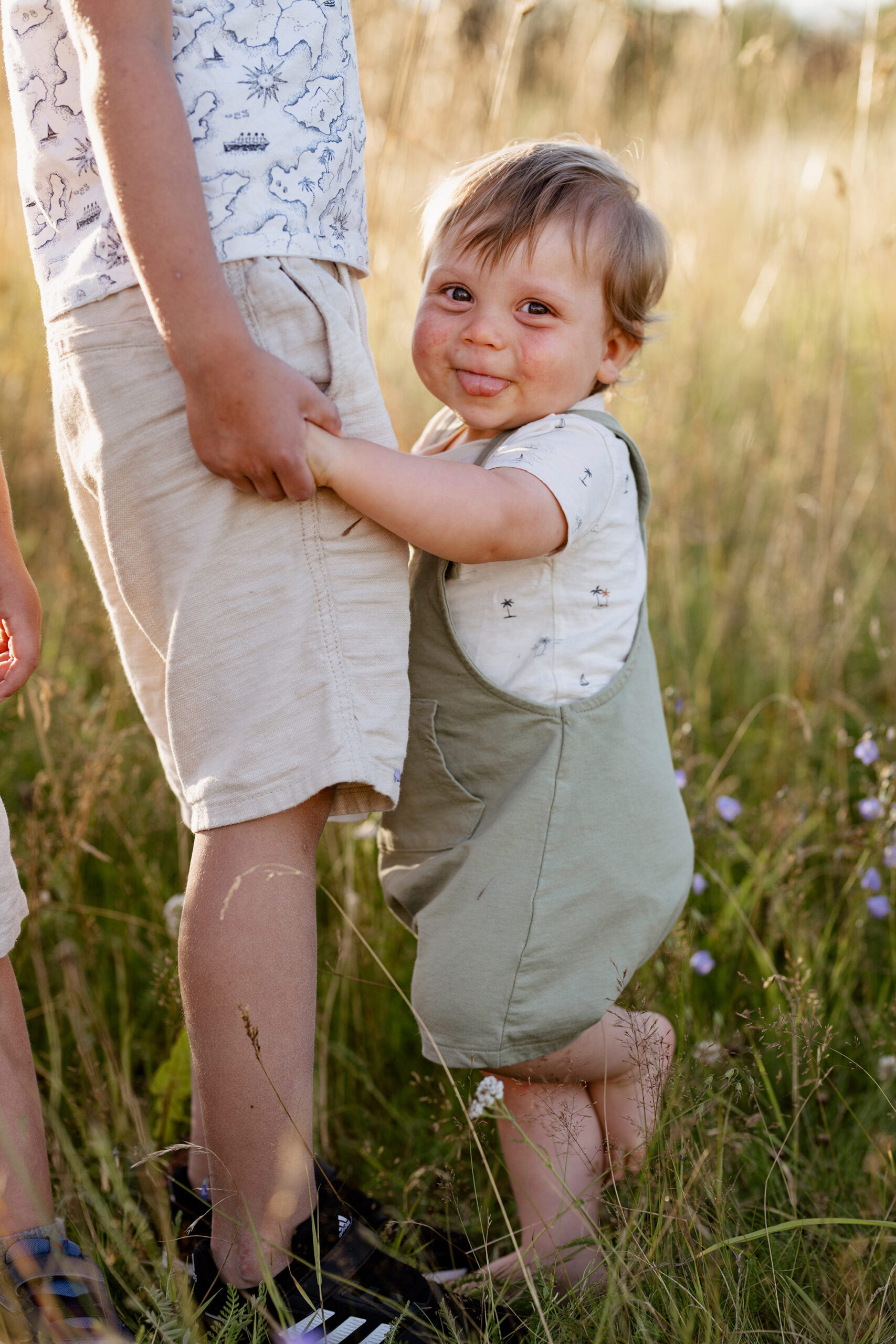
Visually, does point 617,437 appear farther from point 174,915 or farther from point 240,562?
point 174,915

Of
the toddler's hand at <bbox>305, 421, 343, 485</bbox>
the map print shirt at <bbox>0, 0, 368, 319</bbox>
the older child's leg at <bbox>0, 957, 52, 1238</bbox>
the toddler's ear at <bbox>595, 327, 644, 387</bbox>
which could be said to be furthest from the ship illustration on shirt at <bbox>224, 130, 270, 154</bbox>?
the older child's leg at <bbox>0, 957, 52, 1238</bbox>

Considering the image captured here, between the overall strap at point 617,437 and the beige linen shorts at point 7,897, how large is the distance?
0.70 m

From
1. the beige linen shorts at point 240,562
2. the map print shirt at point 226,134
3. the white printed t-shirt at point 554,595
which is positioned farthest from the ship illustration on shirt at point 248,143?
the white printed t-shirt at point 554,595

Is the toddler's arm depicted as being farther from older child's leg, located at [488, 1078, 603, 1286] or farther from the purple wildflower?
the purple wildflower

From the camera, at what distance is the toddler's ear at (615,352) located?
1.51 meters

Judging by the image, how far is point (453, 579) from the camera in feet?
4.59

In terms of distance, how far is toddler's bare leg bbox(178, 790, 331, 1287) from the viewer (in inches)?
47.8

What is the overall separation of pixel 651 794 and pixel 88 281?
90 cm

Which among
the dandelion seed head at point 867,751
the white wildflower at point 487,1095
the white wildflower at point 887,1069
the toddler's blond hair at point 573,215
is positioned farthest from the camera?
the dandelion seed head at point 867,751

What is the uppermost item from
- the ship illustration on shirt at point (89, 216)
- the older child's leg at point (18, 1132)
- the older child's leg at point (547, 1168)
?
the ship illustration on shirt at point (89, 216)

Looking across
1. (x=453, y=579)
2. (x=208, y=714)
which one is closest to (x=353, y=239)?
(x=453, y=579)

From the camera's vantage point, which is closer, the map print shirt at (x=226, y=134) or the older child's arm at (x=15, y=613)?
the map print shirt at (x=226, y=134)

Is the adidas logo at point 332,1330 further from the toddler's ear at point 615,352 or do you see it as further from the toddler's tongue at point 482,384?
the toddler's ear at point 615,352

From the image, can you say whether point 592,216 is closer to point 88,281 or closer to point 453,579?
point 453,579
